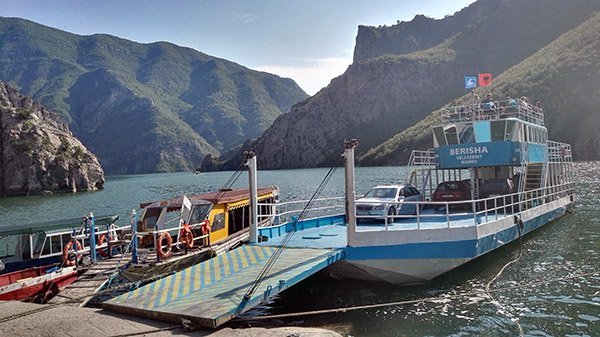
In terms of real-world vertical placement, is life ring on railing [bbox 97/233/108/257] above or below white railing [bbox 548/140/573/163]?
below

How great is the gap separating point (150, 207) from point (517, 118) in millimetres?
18369

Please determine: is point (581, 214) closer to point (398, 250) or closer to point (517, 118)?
point (517, 118)

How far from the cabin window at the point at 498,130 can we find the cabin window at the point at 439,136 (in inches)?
98.4

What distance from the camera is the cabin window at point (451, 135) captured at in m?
23.6

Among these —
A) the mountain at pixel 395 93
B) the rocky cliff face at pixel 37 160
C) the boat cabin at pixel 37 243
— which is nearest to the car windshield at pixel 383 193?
the boat cabin at pixel 37 243

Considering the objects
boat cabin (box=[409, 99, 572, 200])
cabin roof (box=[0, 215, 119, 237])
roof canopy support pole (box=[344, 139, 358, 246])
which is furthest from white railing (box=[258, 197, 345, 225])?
cabin roof (box=[0, 215, 119, 237])

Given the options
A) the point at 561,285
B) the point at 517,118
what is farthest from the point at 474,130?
the point at 561,285

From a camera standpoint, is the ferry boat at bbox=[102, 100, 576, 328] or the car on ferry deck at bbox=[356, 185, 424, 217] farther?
the car on ferry deck at bbox=[356, 185, 424, 217]

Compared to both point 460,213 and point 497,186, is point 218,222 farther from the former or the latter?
point 497,186

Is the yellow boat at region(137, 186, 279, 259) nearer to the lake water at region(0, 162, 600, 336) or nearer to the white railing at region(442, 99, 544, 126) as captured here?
the lake water at region(0, 162, 600, 336)

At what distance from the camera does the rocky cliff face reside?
304 ft

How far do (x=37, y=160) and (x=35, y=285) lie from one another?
93464 mm

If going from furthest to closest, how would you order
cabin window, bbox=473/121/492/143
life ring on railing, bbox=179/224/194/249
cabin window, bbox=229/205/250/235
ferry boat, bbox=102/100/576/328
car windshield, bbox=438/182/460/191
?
car windshield, bbox=438/182/460/191, cabin window, bbox=473/121/492/143, cabin window, bbox=229/205/250/235, life ring on railing, bbox=179/224/194/249, ferry boat, bbox=102/100/576/328

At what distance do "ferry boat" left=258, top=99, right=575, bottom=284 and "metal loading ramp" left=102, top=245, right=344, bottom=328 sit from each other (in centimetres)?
136
